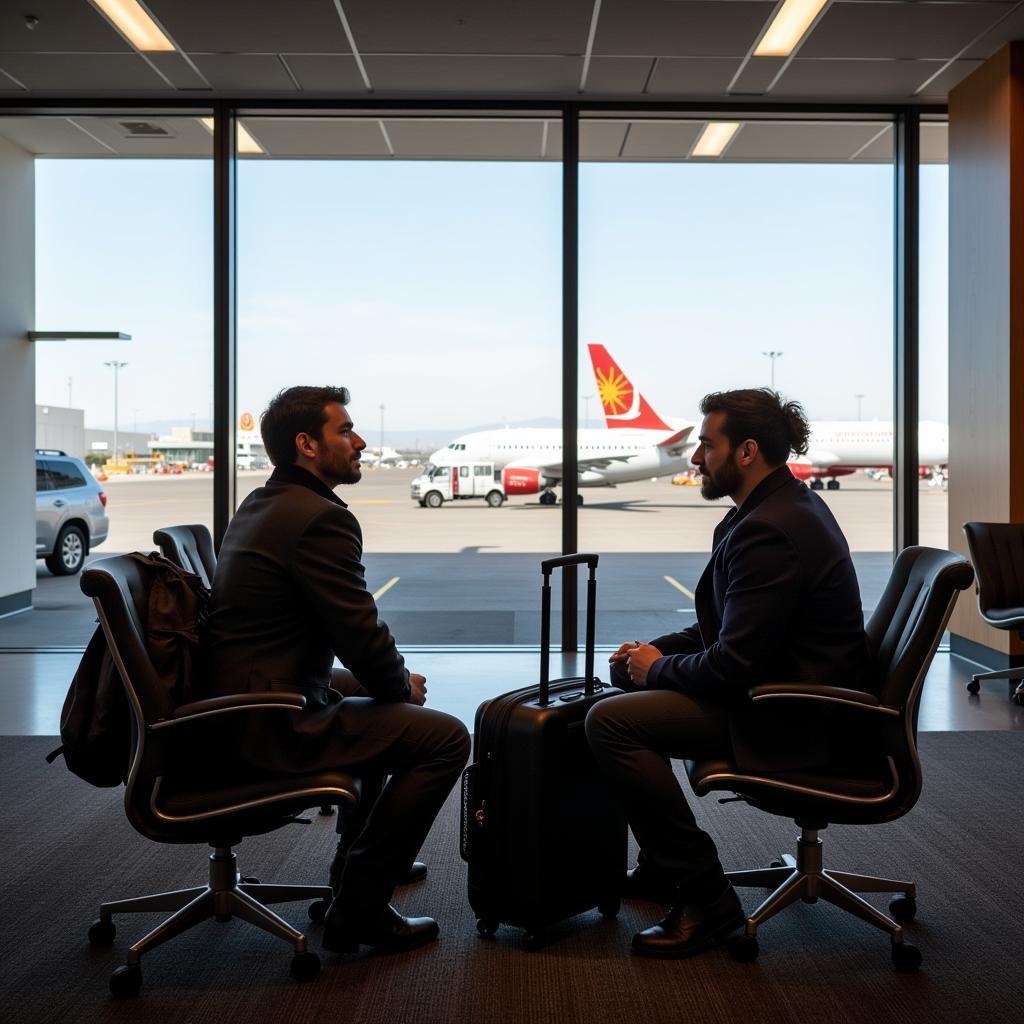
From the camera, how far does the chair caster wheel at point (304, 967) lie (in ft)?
7.79

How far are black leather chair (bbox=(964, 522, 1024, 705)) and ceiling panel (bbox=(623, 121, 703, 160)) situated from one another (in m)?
3.02

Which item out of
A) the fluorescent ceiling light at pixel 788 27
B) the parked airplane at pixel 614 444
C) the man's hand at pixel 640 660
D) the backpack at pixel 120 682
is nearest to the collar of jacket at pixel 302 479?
the backpack at pixel 120 682

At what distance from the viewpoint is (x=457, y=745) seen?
97.8 inches

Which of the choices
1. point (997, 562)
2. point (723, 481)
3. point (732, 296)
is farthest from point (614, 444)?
point (723, 481)

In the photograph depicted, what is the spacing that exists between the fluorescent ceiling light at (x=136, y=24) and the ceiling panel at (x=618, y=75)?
89.2 inches

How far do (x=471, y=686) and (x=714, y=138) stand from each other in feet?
12.5

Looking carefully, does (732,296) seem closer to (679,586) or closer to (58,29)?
(679,586)

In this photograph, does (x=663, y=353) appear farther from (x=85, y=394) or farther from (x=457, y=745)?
(x=457, y=745)

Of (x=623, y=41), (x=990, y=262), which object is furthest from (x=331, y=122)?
(x=990, y=262)

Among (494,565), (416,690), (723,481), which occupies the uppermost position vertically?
(723,481)

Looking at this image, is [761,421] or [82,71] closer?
[761,421]

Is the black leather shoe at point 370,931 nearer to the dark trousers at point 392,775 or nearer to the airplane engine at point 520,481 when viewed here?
the dark trousers at point 392,775

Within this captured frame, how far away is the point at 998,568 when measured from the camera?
5.34 metres

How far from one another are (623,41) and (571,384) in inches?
78.1
